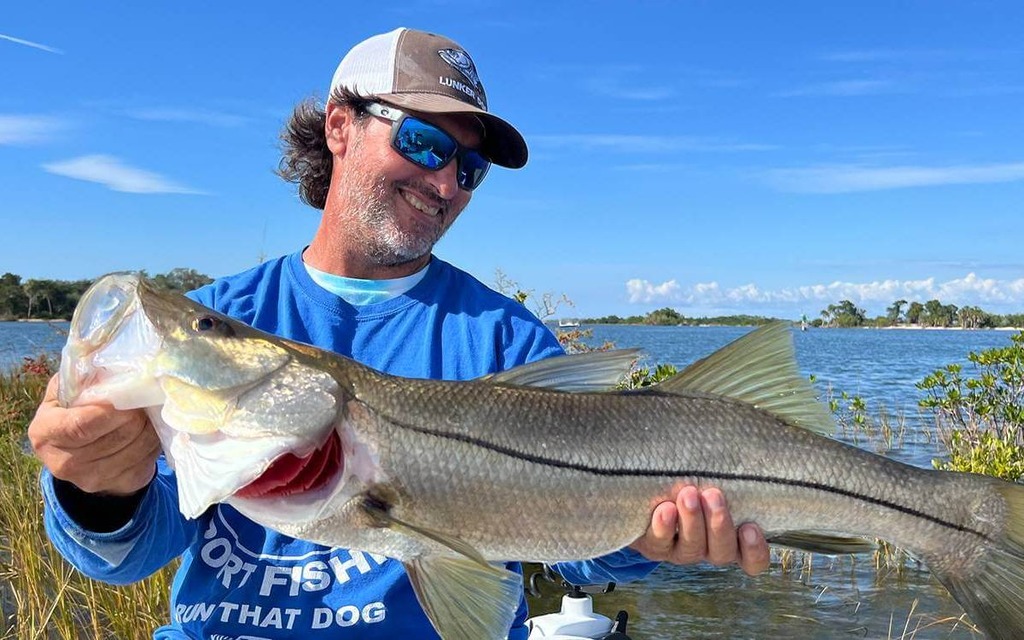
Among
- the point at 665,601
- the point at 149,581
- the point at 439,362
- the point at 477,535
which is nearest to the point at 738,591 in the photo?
the point at 665,601

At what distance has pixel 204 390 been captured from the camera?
2.11 metres

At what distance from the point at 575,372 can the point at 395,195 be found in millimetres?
1391

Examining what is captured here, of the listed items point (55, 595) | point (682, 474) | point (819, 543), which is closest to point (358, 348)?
point (682, 474)

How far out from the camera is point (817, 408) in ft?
8.33

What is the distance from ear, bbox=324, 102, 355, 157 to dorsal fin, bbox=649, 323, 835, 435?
6.48ft

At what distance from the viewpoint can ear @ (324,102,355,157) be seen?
372 cm

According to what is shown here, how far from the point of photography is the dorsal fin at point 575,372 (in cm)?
247

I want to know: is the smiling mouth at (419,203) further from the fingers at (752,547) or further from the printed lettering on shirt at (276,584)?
the fingers at (752,547)

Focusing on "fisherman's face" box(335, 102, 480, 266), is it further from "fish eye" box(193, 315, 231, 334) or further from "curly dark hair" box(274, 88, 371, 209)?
"fish eye" box(193, 315, 231, 334)

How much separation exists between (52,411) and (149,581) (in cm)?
345

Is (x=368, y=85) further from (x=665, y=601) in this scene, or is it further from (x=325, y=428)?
(x=665, y=601)

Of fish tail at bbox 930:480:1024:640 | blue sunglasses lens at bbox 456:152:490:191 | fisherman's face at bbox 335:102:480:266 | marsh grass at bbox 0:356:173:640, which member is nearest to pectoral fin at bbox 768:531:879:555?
fish tail at bbox 930:480:1024:640

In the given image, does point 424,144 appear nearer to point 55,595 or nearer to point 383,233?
point 383,233

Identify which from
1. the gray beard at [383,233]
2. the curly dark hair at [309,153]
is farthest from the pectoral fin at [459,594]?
the curly dark hair at [309,153]
